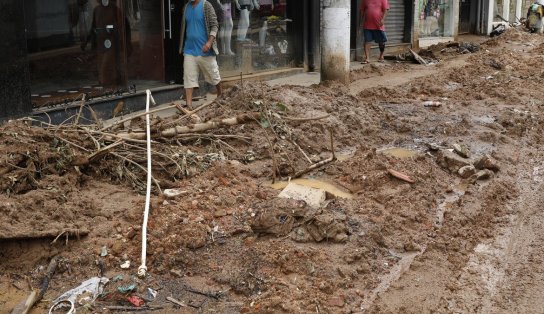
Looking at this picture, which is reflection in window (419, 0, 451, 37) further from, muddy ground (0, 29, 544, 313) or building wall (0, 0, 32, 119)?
building wall (0, 0, 32, 119)

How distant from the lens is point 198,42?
9.51 meters

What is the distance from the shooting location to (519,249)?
199 inches

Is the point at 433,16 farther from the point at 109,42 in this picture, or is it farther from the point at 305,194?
→ the point at 305,194

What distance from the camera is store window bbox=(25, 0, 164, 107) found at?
8539 mm

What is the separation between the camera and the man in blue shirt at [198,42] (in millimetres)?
9359

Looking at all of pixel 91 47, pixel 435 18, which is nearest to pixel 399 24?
pixel 435 18

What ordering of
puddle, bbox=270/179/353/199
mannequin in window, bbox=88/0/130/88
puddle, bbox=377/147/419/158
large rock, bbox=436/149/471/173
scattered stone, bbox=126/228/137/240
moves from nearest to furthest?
scattered stone, bbox=126/228/137/240
puddle, bbox=270/179/353/199
large rock, bbox=436/149/471/173
puddle, bbox=377/147/419/158
mannequin in window, bbox=88/0/130/88

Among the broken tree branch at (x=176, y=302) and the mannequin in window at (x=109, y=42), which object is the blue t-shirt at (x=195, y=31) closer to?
the mannequin in window at (x=109, y=42)

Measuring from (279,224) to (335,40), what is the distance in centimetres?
730

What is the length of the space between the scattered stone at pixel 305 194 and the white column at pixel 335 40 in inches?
249

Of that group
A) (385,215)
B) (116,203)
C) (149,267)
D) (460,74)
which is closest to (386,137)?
(385,215)

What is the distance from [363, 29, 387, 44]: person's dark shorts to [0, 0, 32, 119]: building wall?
33.6 ft

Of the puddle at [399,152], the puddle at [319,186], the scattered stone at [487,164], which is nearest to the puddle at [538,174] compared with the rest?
the scattered stone at [487,164]

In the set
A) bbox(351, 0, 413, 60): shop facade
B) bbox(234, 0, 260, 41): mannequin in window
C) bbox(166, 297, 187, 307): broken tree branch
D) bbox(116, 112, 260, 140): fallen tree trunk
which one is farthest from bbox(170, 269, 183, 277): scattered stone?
bbox(351, 0, 413, 60): shop facade
